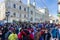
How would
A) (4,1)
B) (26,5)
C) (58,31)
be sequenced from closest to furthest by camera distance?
(58,31)
(4,1)
(26,5)

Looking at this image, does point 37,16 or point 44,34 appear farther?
point 37,16

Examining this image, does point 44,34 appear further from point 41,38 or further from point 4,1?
point 4,1

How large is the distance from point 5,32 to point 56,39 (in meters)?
2.73

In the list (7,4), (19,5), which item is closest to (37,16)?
(19,5)

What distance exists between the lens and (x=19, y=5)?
1738 inches

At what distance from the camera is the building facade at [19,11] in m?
39.1

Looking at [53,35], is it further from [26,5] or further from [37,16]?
[37,16]

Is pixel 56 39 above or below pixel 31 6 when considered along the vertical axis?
below

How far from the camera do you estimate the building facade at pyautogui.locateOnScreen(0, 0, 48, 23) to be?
39.1 meters

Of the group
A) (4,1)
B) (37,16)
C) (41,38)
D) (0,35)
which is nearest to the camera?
(41,38)

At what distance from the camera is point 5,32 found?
389 inches

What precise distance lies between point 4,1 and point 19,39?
3015 cm

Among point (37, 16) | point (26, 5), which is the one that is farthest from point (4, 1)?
point (37, 16)

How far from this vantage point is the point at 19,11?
1748 inches
